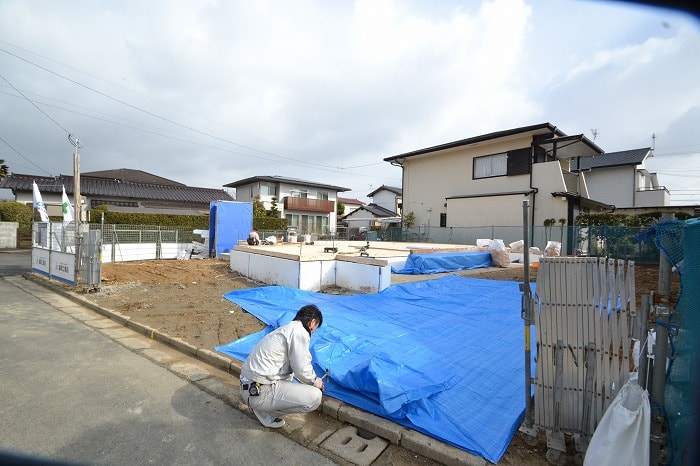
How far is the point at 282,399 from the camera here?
2.75 meters

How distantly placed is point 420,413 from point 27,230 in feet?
91.6

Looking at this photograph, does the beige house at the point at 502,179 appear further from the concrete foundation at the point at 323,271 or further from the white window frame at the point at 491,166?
the concrete foundation at the point at 323,271

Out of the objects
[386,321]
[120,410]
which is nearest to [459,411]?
[386,321]

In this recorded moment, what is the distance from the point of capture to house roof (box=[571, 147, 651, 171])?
25.8 meters

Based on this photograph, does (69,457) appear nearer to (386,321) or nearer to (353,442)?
(353,442)

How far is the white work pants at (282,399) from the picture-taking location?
275cm

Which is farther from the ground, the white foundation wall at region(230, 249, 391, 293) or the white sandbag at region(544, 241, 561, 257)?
the white sandbag at region(544, 241, 561, 257)

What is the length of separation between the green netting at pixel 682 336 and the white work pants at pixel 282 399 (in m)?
2.41

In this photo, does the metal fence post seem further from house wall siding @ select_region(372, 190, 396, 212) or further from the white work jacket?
house wall siding @ select_region(372, 190, 396, 212)

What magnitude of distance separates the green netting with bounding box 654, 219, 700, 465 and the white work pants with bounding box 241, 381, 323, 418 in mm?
2410

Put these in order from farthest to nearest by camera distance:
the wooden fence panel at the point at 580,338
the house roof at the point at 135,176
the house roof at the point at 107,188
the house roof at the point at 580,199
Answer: the house roof at the point at 135,176, the house roof at the point at 107,188, the house roof at the point at 580,199, the wooden fence panel at the point at 580,338

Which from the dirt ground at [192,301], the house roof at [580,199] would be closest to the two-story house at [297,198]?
the house roof at [580,199]

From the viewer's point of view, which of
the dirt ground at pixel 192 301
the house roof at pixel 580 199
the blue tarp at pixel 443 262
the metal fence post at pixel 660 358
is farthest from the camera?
the house roof at pixel 580 199

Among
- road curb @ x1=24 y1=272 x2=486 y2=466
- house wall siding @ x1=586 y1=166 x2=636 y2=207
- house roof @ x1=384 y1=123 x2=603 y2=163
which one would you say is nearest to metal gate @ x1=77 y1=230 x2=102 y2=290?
road curb @ x1=24 y1=272 x2=486 y2=466
